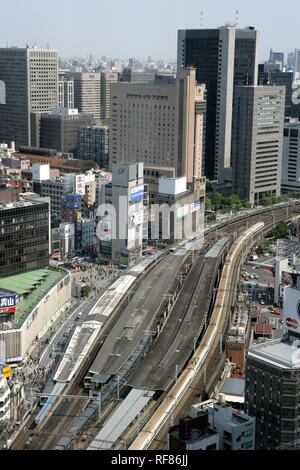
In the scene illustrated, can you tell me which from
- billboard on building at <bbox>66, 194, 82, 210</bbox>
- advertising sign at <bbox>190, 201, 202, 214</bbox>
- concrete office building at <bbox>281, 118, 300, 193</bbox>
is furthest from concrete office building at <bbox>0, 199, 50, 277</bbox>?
concrete office building at <bbox>281, 118, 300, 193</bbox>

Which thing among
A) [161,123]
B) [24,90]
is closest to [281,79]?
[161,123]

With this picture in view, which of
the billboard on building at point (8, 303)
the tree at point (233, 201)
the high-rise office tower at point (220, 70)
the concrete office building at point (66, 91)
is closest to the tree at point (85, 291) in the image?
the billboard on building at point (8, 303)

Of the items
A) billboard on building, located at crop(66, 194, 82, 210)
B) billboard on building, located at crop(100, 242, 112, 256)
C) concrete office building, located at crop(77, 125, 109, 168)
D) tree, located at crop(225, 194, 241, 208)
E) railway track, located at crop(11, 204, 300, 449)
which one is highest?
concrete office building, located at crop(77, 125, 109, 168)

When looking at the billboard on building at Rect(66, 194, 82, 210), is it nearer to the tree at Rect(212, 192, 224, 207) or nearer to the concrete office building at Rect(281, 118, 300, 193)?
the tree at Rect(212, 192, 224, 207)

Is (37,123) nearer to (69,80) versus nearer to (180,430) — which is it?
(69,80)
